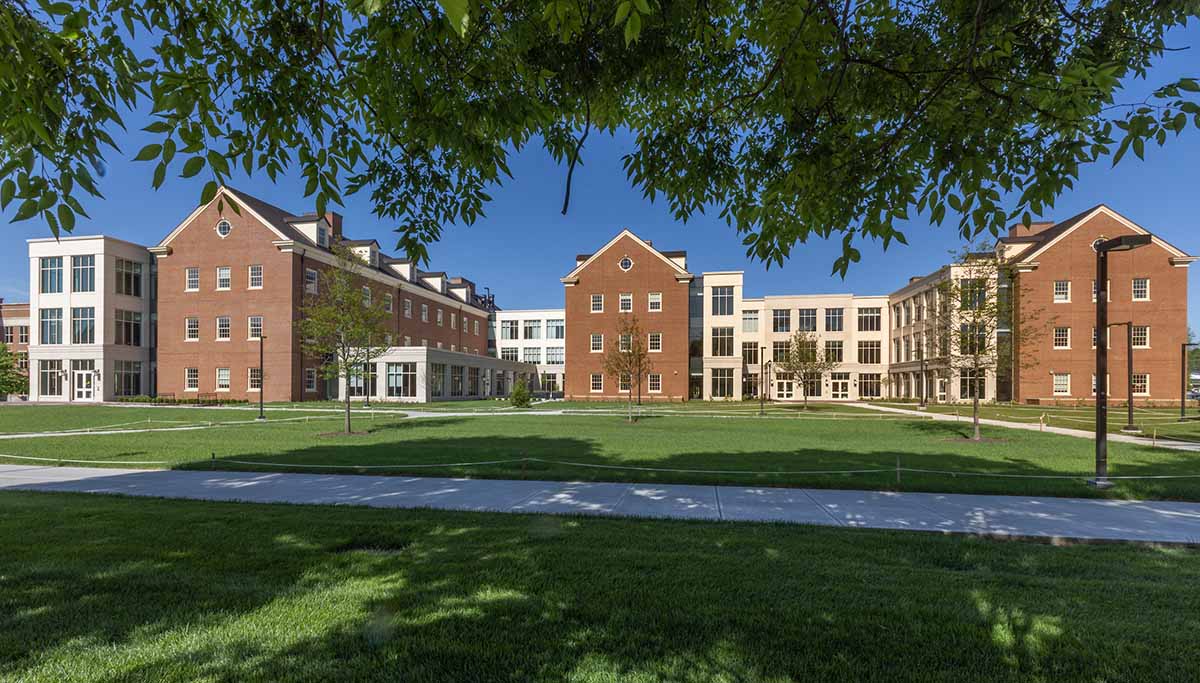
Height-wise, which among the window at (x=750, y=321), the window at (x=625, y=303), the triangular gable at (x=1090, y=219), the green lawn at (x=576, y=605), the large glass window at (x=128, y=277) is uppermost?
the triangular gable at (x=1090, y=219)

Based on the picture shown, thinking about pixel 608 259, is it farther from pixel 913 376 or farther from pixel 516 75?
pixel 516 75

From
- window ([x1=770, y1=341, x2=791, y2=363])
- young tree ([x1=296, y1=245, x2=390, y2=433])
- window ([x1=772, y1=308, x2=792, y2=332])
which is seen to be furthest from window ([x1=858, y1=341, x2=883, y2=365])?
young tree ([x1=296, y1=245, x2=390, y2=433])

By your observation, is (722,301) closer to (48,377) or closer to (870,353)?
(870,353)

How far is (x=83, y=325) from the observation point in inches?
1811

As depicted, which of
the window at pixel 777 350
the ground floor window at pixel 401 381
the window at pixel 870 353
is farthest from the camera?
the window at pixel 870 353

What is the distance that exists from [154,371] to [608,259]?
136ft

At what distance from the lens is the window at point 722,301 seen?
54.7 meters

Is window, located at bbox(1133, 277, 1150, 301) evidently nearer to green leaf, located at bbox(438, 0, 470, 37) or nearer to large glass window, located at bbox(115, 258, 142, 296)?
green leaf, located at bbox(438, 0, 470, 37)

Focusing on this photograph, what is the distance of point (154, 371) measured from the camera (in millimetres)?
49500

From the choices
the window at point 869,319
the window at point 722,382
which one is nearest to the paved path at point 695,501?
the window at point 722,382

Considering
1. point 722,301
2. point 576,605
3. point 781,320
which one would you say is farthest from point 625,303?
point 576,605

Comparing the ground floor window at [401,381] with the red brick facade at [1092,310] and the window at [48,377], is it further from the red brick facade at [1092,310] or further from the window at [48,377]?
the red brick facade at [1092,310]

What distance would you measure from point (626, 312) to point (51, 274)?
47973 mm

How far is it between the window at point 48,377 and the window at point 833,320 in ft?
231
